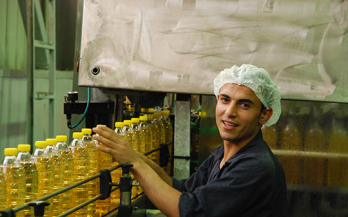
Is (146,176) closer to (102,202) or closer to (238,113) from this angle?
(238,113)

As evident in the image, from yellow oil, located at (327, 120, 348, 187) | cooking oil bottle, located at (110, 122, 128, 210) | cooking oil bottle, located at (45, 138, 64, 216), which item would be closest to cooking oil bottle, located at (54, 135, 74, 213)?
cooking oil bottle, located at (45, 138, 64, 216)

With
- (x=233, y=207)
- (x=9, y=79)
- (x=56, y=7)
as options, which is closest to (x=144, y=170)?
(x=233, y=207)

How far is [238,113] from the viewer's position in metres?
1.32

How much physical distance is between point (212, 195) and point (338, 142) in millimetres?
1318

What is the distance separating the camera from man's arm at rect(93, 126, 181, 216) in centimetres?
120

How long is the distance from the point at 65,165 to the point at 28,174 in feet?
0.75

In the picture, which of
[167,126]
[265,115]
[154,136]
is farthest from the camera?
[167,126]

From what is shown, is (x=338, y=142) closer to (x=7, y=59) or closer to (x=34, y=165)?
(x=34, y=165)

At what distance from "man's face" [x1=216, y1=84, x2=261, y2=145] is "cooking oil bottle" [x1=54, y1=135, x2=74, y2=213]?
0.68m

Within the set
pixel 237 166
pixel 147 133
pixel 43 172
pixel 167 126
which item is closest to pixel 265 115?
pixel 237 166

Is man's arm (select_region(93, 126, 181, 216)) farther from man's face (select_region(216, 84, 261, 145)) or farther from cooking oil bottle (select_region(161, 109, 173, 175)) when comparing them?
cooking oil bottle (select_region(161, 109, 173, 175))

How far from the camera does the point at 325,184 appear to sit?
2.19 metres

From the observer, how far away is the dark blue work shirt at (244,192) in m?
1.16

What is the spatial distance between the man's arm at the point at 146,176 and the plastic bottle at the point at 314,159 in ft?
4.15
